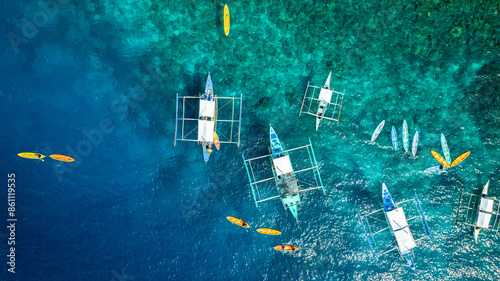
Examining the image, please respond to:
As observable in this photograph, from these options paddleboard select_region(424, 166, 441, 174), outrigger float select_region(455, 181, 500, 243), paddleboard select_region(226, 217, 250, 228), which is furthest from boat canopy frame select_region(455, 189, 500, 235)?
paddleboard select_region(226, 217, 250, 228)

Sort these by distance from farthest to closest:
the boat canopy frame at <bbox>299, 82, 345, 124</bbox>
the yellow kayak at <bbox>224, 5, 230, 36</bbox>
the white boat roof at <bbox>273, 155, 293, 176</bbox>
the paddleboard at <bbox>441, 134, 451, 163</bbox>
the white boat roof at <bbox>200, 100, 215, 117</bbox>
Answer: the paddleboard at <bbox>441, 134, 451, 163</bbox>
the boat canopy frame at <bbox>299, 82, 345, 124</bbox>
the yellow kayak at <bbox>224, 5, 230, 36</bbox>
the white boat roof at <bbox>273, 155, 293, 176</bbox>
the white boat roof at <bbox>200, 100, 215, 117</bbox>

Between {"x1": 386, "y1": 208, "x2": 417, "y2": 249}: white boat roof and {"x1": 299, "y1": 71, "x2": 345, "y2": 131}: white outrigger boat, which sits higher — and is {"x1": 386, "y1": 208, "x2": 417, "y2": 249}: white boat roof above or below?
below

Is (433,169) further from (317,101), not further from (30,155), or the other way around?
(30,155)

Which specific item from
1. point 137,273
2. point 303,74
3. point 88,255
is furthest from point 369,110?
point 88,255

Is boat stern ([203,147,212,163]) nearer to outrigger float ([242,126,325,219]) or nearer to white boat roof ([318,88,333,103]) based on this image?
outrigger float ([242,126,325,219])

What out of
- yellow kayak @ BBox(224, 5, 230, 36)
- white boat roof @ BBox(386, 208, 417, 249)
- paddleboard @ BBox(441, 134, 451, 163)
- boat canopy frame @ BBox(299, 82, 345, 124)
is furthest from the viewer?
paddleboard @ BBox(441, 134, 451, 163)

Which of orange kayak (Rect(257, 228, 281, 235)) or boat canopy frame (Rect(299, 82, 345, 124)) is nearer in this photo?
boat canopy frame (Rect(299, 82, 345, 124))

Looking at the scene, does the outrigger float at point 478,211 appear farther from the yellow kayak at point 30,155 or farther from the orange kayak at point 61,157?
the yellow kayak at point 30,155
